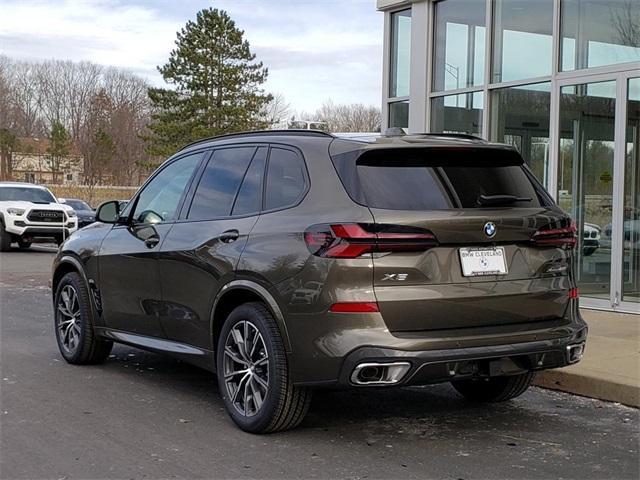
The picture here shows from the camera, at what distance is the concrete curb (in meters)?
6.21

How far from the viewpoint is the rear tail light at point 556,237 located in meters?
5.09

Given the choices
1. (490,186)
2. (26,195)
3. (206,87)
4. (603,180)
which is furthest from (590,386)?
(206,87)

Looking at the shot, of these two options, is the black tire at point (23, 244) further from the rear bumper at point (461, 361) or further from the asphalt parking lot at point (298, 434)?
the rear bumper at point (461, 361)

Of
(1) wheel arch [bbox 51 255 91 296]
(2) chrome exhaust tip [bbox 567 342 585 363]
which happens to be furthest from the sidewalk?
(1) wheel arch [bbox 51 255 91 296]

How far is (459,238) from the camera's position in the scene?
479 cm

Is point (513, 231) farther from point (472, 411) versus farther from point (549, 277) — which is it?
point (472, 411)

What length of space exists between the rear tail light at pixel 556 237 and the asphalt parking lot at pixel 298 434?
1210mm

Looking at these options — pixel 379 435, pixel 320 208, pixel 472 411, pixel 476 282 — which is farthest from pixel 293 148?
pixel 472 411

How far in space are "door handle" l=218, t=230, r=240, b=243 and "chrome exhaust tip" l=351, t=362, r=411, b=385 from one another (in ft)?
4.27

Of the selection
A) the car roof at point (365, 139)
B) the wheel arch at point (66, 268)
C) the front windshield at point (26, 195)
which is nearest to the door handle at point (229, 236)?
the car roof at point (365, 139)

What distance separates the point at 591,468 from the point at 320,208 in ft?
6.83

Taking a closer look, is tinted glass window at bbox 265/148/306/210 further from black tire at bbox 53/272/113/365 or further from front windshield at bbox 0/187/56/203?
front windshield at bbox 0/187/56/203

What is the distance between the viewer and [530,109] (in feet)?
37.4

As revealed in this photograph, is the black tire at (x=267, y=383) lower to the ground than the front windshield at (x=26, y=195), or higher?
lower
